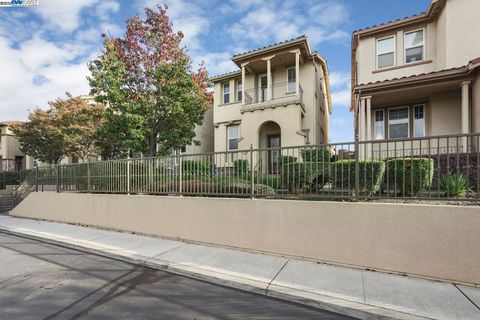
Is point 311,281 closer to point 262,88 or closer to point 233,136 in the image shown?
point 262,88

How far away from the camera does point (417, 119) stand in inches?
483

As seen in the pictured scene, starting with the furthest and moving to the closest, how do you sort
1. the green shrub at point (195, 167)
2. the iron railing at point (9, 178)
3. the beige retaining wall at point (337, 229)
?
1. the iron railing at point (9, 178)
2. the green shrub at point (195, 167)
3. the beige retaining wall at point (337, 229)

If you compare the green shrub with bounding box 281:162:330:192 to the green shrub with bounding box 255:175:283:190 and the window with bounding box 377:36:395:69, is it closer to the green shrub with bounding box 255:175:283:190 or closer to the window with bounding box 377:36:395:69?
the green shrub with bounding box 255:175:283:190

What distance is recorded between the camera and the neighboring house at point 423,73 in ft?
33.7

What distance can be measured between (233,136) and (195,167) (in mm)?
→ 10174

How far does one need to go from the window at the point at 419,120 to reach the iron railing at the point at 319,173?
4884mm

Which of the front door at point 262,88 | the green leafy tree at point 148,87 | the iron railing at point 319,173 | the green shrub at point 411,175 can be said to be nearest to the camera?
the iron railing at point 319,173

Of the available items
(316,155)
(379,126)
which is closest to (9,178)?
(316,155)

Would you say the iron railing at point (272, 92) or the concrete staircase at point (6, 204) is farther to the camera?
the concrete staircase at point (6, 204)

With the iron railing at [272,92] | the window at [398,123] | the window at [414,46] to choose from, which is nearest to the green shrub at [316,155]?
the window at [398,123]

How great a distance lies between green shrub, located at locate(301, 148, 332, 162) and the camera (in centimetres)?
610

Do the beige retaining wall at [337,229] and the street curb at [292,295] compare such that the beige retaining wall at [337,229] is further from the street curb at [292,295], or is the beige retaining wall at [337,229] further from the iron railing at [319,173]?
the street curb at [292,295]

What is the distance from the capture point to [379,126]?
1302 centimetres

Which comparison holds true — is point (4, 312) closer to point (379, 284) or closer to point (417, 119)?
point (379, 284)
